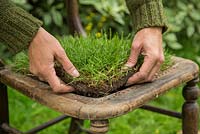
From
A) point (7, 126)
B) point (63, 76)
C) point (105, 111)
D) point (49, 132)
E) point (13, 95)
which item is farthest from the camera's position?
point (13, 95)

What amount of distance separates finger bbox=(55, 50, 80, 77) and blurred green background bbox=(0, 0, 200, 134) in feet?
2.80

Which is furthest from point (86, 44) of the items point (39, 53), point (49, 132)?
point (49, 132)

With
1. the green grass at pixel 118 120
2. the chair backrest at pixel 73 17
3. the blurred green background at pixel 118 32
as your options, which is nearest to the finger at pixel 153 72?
the chair backrest at pixel 73 17

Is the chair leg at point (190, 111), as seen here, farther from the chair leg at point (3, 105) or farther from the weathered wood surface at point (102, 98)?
the chair leg at point (3, 105)

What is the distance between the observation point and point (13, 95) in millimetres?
2416

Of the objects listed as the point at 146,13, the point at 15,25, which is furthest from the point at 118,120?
the point at 15,25

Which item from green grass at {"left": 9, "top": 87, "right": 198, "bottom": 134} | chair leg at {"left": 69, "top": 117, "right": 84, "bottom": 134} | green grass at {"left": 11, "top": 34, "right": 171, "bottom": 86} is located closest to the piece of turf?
green grass at {"left": 11, "top": 34, "right": 171, "bottom": 86}

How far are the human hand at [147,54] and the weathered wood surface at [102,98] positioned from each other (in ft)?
0.10

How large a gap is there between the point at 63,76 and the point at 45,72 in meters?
0.08

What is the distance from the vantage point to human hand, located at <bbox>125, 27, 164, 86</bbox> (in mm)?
1233

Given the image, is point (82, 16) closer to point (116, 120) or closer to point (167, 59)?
point (116, 120)

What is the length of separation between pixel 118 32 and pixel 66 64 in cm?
146

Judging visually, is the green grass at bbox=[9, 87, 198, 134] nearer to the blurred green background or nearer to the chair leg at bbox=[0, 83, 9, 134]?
the blurred green background

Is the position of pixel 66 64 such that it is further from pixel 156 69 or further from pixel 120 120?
pixel 120 120
